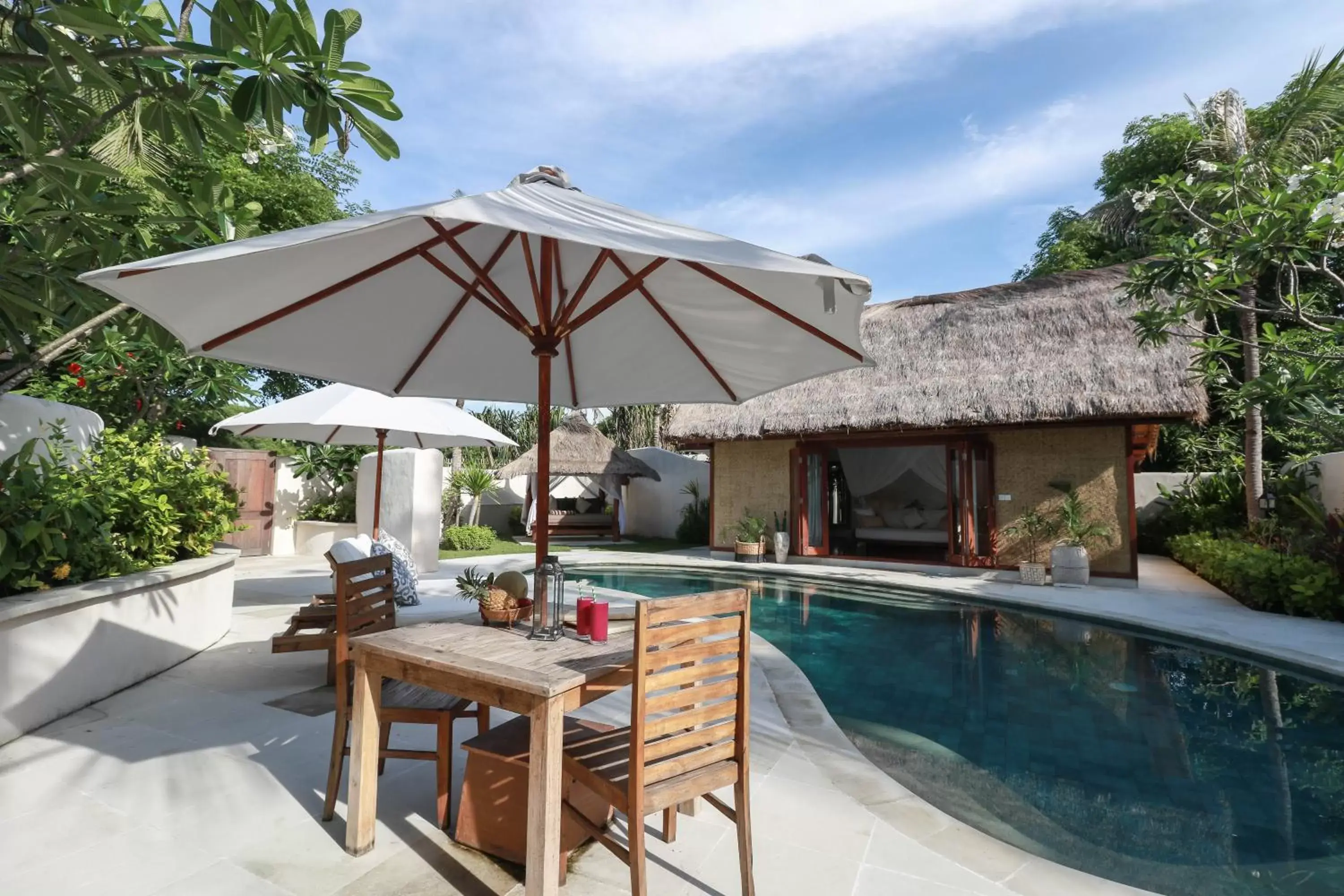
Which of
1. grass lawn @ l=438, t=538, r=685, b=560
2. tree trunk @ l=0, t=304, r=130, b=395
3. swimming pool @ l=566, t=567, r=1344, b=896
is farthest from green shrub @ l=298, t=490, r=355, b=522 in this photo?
tree trunk @ l=0, t=304, r=130, b=395

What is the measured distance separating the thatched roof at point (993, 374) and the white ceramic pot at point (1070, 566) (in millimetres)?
1816

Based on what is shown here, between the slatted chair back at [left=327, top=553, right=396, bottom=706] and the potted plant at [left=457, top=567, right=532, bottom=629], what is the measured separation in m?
0.42

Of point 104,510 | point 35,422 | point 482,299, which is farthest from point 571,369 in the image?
point 35,422

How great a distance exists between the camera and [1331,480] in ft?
27.0

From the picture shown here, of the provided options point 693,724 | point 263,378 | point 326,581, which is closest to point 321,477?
point 326,581

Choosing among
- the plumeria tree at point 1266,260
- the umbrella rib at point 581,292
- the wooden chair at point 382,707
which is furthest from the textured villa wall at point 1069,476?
the wooden chair at point 382,707

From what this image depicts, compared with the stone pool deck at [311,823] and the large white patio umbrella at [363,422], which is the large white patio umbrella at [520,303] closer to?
the stone pool deck at [311,823]

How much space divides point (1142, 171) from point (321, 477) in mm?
21009

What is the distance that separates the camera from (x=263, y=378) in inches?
665

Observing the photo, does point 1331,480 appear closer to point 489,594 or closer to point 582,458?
point 489,594

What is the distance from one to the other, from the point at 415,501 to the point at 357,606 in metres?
7.16

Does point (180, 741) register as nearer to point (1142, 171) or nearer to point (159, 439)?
point (159, 439)

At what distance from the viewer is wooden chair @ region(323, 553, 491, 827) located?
2346 mm

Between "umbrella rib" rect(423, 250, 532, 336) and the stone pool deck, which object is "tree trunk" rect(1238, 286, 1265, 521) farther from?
"umbrella rib" rect(423, 250, 532, 336)
